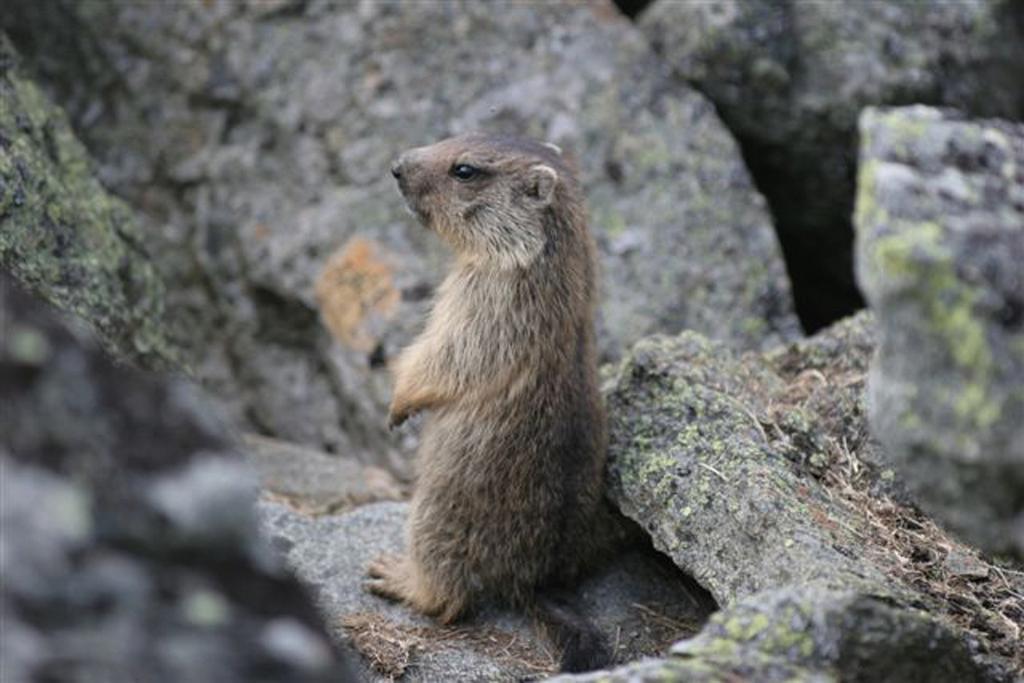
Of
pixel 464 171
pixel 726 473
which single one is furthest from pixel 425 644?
pixel 464 171

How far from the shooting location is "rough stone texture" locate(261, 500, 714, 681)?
7.07 metres

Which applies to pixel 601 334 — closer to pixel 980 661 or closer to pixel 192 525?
pixel 980 661

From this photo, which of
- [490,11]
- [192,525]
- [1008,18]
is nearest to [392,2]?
[490,11]

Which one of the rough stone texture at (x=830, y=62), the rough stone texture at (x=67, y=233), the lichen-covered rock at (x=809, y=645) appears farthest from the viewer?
the rough stone texture at (x=830, y=62)

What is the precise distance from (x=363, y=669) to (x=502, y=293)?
7.24ft

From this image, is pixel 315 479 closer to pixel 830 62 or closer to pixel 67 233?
pixel 67 233

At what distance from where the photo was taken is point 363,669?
680cm

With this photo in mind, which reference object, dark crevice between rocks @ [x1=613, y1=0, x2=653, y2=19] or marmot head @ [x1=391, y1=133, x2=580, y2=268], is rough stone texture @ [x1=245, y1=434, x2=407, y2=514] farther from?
dark crevice between rocks @ [x1=613, y1=0, x2=653, y2=19]

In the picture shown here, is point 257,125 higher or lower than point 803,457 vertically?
higher

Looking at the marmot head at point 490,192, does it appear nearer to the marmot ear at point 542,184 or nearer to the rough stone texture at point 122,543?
the marmot ear at point 542,184

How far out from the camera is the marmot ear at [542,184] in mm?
7953

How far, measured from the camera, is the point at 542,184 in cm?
798

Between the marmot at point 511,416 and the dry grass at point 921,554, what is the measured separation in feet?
3.67

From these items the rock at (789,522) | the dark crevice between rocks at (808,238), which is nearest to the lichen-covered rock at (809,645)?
the rock at (789,522)
